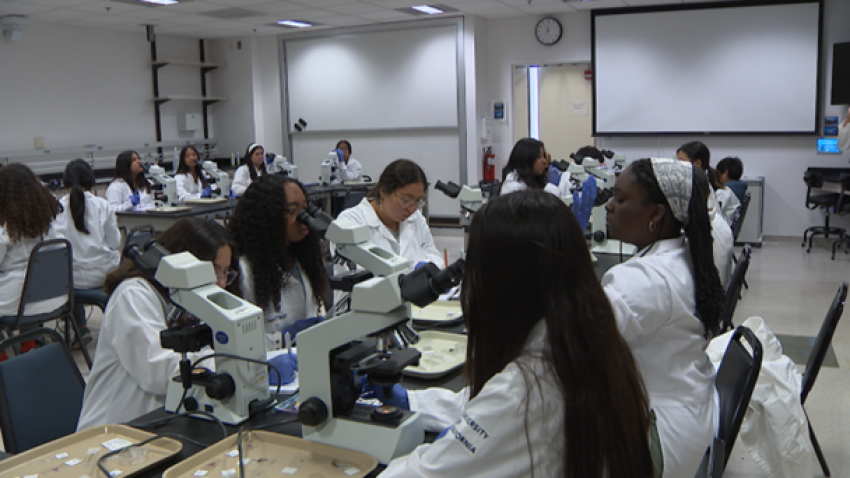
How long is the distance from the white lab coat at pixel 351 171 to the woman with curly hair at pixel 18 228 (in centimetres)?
447

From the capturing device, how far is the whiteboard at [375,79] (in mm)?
8164


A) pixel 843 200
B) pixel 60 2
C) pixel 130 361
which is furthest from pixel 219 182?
pixel 843 200

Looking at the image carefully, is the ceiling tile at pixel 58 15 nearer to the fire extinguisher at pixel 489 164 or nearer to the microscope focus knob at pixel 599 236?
the fire extinguisher at pixel 489 164

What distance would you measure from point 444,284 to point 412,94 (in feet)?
24.4

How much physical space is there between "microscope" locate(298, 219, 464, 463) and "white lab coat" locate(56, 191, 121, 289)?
3091 mm

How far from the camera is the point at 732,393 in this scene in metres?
1.53

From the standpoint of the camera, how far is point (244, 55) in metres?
9.16

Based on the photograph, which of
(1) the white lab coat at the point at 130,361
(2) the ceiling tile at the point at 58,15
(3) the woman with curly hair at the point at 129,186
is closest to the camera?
(1) the white lab coat at the point at 130,361

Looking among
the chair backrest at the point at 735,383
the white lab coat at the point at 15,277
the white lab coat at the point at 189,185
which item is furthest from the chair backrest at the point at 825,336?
the white lab coat at the point at 189,185

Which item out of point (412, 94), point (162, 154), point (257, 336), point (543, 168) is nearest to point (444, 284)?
point (257, 336)

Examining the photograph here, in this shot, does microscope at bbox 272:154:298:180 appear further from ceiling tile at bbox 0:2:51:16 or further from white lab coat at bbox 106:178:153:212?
ceiling tile at bbox 0:2:51:16

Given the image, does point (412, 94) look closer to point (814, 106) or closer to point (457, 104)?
point (457, 104)

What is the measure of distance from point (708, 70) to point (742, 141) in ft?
2.77

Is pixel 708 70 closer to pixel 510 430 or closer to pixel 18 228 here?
pixel 18 228
